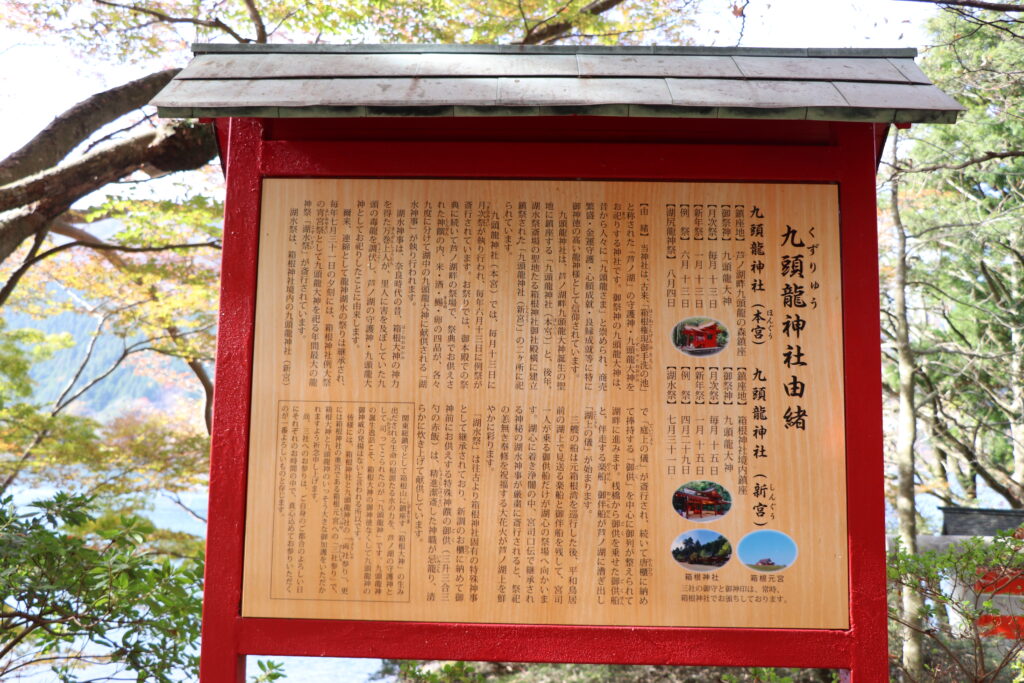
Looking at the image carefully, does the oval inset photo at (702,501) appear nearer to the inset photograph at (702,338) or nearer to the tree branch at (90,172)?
the inset photograph at (702,338)

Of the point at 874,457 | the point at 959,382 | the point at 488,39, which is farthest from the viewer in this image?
the point at 959,382

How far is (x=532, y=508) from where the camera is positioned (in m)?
3.09

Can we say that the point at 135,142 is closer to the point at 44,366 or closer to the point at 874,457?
the point at 874,457

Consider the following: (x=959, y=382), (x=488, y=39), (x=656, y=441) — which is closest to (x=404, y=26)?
(x=488, y=39)

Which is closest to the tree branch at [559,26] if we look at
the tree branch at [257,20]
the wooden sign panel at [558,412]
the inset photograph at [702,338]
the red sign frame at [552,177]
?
the tree branch at [257,20]

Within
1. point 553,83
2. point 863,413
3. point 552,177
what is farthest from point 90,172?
point 863,413

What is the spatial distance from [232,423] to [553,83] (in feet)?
6.39

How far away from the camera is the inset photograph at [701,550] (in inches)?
120

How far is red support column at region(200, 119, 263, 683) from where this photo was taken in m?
3.06

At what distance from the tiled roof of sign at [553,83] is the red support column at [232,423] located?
15.9 inches

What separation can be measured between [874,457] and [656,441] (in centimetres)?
89

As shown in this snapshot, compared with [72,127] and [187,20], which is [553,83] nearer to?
[72,127]

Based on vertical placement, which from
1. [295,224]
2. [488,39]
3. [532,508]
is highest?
[488,39]

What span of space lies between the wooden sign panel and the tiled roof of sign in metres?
0.47
